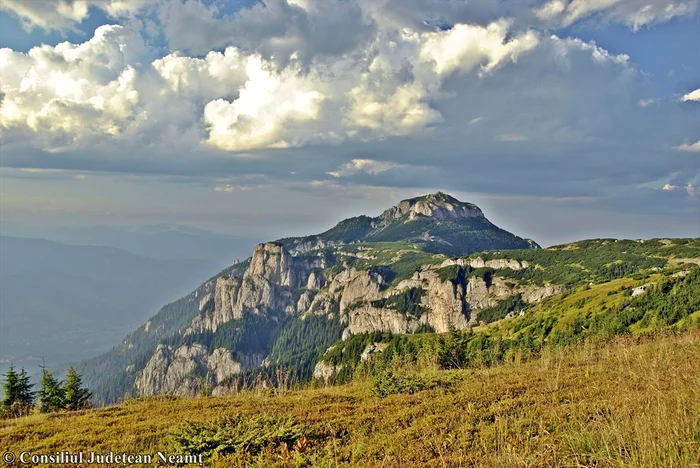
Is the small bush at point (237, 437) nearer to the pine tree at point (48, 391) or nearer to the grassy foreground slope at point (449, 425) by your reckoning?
the grassy foreground slope at point (449, 425)

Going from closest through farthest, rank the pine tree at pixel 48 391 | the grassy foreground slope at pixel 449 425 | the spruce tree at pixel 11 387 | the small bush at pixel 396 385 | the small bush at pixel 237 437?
the grassy foreground slope at pixel 449 425 < the small bush at pixel 237 437 < the small bush at pixel 396 385 < the spruce tree at pixel 11 387 < the pine tree at pixel 48 391

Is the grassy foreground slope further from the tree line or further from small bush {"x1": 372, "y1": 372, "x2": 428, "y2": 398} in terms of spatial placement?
the tree line

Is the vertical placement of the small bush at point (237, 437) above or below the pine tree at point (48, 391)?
above

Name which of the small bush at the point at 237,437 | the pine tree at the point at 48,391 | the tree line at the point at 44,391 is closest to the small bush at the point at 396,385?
the small bush at the point at 237,437

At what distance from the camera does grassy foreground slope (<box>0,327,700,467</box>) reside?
8.36 meters

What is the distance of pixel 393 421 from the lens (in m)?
13.8

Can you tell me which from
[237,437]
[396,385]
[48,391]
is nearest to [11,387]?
[48,391]

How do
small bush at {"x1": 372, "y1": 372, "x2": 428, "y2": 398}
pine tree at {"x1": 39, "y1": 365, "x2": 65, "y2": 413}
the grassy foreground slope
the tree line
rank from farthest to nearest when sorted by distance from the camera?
pine tree at {"x1": 39, "y1": 365, "x2": 65, "y2": 413}, the tree line, small bush at {"x1": 372, "y1": 372, "x2": 428, "y2": 398}, the grassy foreground slope

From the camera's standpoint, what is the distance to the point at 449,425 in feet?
40.2

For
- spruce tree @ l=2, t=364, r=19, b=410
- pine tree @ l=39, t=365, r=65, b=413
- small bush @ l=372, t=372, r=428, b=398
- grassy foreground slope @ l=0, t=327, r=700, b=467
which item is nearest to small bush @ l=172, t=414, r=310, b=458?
grassy foreground slope @ l=0, t=327, r=700, b=467

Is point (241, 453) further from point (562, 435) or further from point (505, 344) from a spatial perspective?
point (505, 344)

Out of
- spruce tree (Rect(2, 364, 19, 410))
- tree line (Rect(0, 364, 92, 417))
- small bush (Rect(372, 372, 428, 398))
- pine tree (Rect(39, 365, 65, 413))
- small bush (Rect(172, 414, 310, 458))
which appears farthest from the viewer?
pine tree (Rect(39, 365, 65, 413))

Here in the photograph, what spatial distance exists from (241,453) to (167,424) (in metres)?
6.86

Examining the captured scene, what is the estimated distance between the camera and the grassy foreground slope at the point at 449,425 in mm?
8364
